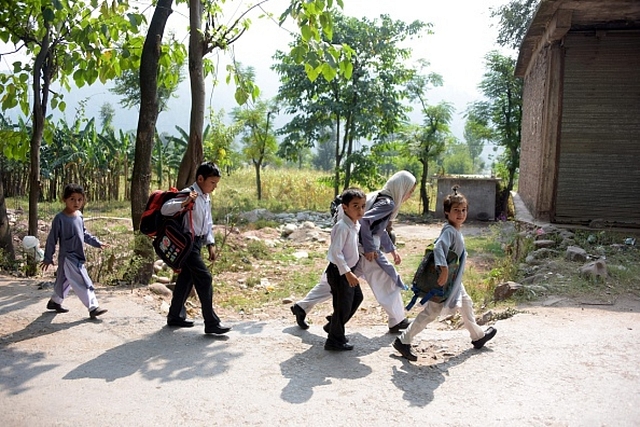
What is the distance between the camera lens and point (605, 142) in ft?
28.9

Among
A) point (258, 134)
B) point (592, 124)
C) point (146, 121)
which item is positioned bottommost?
point (146, 121)

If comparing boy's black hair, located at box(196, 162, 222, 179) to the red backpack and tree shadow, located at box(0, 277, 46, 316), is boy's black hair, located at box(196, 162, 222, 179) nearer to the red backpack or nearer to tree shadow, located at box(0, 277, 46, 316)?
the red backpack

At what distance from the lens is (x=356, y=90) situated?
18.3 meters

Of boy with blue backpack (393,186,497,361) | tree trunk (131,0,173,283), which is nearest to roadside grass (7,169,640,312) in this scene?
tree trunk (131,0,173,283)

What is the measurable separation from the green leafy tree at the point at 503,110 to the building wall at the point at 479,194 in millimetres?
882

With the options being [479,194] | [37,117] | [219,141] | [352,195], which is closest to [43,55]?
[37,117]

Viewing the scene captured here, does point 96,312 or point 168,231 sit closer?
point 168,231

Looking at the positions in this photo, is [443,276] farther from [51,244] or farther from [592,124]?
[592,124]

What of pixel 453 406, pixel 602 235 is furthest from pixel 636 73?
pixel 453 406

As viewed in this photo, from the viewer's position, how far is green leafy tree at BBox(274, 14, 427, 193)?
18.4 metres

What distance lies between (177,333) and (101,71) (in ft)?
13.1

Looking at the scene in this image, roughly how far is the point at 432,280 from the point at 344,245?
2.43ft

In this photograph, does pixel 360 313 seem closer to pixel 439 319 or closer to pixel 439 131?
pixel 439 319

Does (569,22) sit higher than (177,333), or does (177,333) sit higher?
(569,22)
